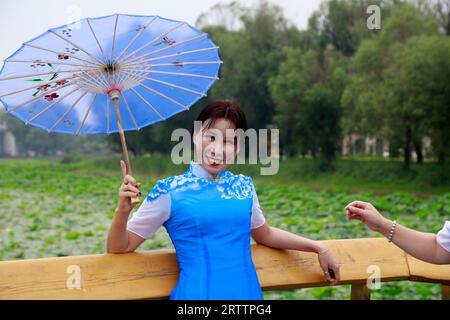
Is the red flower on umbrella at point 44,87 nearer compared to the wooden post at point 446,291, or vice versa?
the red flower on umbrella at point 44,87

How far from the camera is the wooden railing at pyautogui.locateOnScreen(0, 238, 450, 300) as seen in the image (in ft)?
4.72

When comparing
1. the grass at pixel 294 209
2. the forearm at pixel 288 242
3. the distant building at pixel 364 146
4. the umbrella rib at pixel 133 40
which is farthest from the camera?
the distant building at pixel 364 146

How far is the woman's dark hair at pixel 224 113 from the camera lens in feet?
4.92

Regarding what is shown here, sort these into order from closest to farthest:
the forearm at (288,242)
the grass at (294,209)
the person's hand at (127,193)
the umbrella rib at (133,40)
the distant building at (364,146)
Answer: the person's hand at (127,193), the umbrella rib at (133,40), the forearm at (288,242), the grass at (294,209), the distant building at (364,146)

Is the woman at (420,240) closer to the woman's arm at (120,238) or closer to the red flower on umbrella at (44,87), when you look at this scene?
the woman's arm at (120,238)

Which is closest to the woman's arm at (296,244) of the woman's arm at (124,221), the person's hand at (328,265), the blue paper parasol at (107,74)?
the person's hand at (328,265)

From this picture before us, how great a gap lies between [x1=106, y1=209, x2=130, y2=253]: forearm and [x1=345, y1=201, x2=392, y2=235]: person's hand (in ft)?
2.17

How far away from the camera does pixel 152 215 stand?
1461mm

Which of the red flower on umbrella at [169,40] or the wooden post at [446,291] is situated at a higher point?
the red flower on umbrella at [169,40]

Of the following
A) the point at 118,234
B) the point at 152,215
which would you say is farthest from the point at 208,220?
the point at 118,234

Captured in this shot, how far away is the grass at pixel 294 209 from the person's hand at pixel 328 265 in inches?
27.9

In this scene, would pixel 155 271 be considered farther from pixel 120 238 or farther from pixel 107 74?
pixel 107 74

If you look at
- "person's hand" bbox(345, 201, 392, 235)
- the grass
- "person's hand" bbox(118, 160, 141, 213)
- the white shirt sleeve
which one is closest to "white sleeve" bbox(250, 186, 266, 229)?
"person's hand" bbox(345, 201, 392, 235)

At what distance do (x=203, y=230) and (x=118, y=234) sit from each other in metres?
0.25
